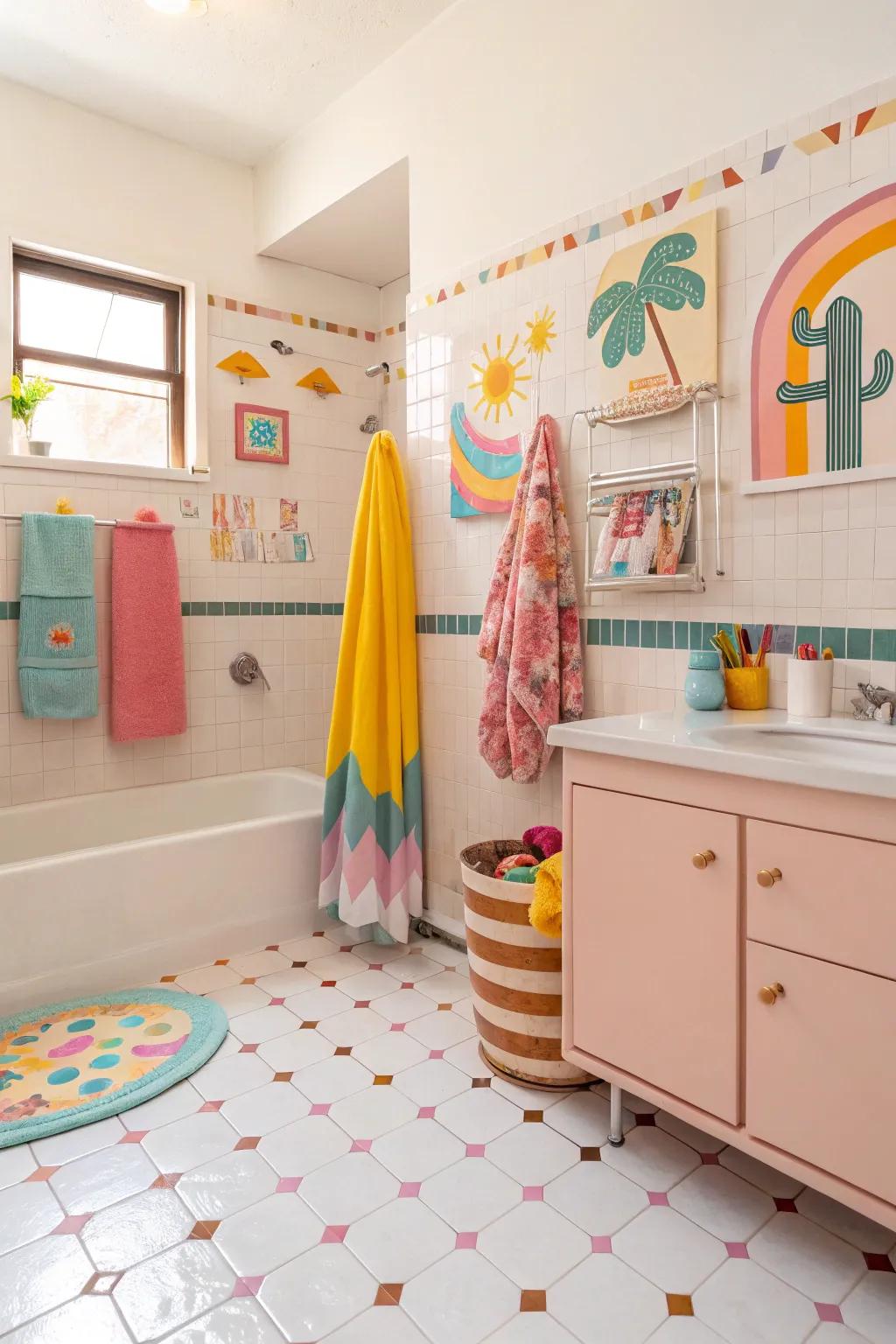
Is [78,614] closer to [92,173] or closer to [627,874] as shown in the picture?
[92,173]

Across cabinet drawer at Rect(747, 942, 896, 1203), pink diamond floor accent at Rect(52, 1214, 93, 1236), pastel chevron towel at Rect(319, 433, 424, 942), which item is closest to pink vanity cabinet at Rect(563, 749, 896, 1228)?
cabinet drawer at Rect(747, 942, 896, 1203)

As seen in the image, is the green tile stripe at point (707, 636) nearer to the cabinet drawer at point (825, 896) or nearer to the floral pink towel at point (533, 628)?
the floral pink towel at point (533, 628)

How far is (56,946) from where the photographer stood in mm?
2314

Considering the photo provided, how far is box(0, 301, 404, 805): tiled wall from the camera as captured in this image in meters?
2.90

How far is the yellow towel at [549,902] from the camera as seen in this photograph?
1.79 m

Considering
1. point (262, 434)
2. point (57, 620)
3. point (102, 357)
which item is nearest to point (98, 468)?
point (102, 357)

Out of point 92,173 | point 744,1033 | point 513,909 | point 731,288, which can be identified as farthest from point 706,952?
point 92,173

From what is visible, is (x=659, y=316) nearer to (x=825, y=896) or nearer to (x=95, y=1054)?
(x=825, y=896)

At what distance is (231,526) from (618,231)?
1830 mm

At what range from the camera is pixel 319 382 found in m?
3.53

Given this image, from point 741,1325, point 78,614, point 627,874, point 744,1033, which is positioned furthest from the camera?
point 78,614

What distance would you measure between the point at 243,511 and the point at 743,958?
2585 mm

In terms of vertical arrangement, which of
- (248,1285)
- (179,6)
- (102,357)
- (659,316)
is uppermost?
(179,6)

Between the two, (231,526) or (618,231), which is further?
(231,526)
